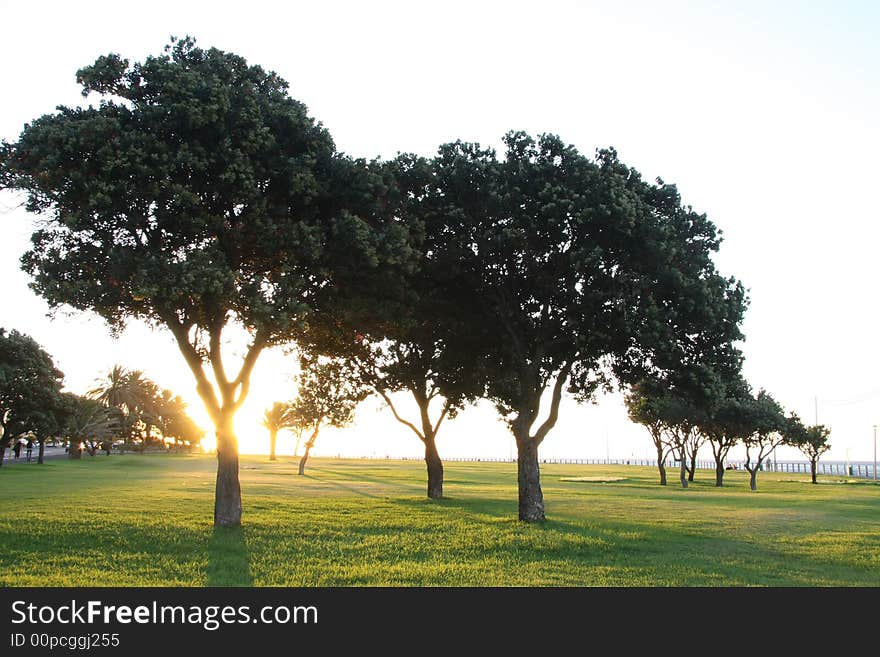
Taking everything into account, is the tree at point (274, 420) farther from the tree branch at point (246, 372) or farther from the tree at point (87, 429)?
the tree branch at point (246, 372)

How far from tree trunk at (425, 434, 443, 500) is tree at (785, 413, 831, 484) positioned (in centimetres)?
5854

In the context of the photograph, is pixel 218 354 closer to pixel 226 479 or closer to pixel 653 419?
pixel 226 479

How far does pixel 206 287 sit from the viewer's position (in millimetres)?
21938

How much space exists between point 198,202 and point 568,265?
14.4 metres

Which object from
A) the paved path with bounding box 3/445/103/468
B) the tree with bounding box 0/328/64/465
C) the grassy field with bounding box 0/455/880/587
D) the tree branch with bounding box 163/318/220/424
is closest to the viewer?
the grassy field with bounding box 0/455/880/587

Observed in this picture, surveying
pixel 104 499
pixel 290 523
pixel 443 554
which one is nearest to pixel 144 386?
pixel 104 499

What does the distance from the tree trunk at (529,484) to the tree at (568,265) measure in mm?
49

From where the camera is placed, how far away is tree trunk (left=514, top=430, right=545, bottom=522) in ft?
102

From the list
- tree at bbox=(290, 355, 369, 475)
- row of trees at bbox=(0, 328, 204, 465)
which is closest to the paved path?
row of trees at bbox=(0, 328, 204, 465)

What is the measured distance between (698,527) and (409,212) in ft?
60.1

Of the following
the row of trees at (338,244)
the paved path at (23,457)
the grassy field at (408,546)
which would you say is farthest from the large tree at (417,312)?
the paved path at (23,457)

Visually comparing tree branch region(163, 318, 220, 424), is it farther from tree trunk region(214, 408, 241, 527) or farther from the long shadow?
the long shadow

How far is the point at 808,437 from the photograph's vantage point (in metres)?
94.0
